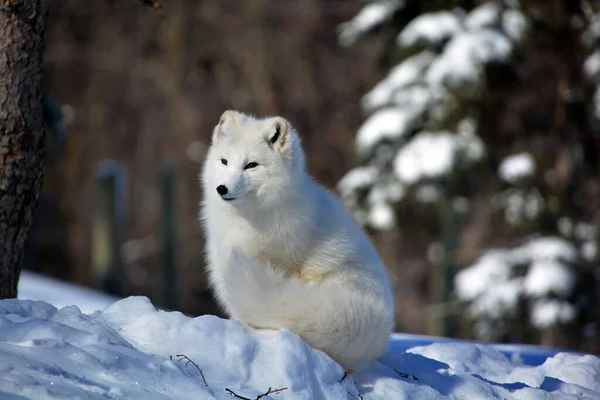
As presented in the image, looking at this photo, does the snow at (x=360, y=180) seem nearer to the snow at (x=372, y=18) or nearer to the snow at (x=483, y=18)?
the snow at (x=372, y=18)

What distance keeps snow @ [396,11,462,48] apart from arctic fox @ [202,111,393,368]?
16.5ft

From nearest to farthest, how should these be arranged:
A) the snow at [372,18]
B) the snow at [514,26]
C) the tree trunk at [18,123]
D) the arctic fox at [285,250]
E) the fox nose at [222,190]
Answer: the arctic fox at [285,250] → the fox nose at [222,190] → the tree trunk at [18,123] → the snow at [514,26] → the snow at [372,18]

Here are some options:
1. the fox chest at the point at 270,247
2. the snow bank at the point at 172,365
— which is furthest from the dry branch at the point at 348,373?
the fox chest at the point at 270,247

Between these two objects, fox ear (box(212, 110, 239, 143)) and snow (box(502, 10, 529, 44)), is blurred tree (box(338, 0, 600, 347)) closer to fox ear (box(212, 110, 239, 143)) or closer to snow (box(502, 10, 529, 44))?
snow (box(502, 10, 529, 44))

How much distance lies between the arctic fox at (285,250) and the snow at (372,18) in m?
5.65

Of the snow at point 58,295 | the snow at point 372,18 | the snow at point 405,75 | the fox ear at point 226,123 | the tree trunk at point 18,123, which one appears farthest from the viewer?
the snow at point 372,18

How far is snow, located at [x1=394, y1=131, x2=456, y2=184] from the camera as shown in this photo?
8.24 m

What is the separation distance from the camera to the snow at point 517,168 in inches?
327

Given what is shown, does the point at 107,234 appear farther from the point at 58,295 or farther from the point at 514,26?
the point at 514,26

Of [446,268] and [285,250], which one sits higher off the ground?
[285,250]

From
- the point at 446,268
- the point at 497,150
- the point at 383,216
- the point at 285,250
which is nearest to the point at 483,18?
the point at 497,150

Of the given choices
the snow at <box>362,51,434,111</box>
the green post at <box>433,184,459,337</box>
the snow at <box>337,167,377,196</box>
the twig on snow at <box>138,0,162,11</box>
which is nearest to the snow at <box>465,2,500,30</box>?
the snow at <box>362,51,434,111</box>

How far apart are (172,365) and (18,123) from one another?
156cm

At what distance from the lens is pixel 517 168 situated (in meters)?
8.34
